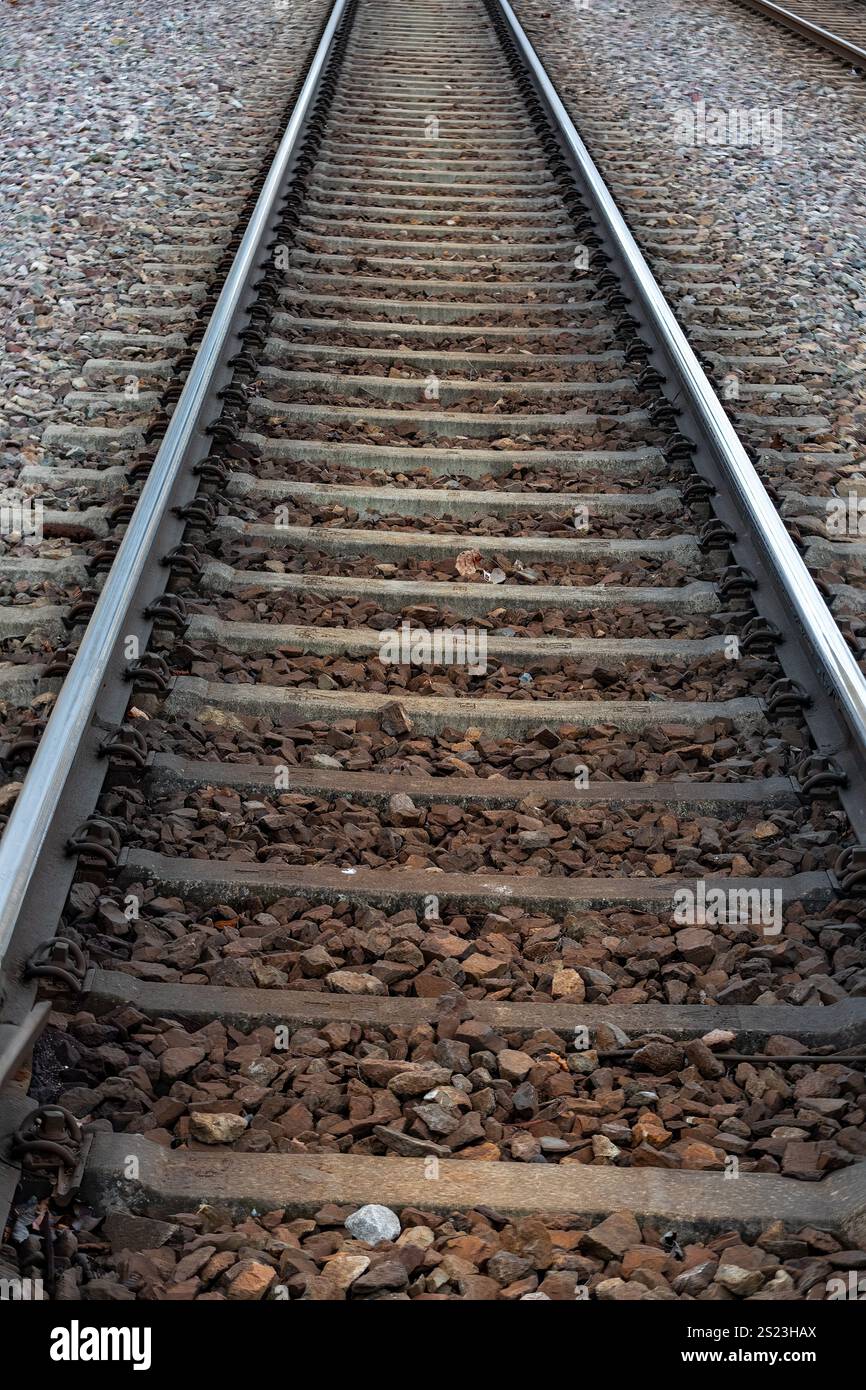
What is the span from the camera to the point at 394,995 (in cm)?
270

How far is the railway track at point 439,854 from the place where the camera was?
2.22 metres

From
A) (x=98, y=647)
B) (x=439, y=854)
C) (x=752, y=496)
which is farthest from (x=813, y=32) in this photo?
(x=439, y=854)

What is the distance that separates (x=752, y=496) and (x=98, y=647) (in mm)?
2034

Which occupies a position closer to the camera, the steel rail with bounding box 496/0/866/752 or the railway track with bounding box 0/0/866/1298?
the railway track with bounding box 0/0/866/1298

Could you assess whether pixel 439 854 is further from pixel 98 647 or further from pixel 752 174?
pixel 752 174

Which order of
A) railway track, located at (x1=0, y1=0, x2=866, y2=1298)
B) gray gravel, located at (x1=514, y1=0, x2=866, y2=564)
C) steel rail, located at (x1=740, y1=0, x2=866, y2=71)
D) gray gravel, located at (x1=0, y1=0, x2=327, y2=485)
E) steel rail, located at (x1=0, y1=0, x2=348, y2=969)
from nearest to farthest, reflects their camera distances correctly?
railway track, located at (x1=0, y1=0, x2=866, y2=1298) → steel rail, located at (x1=0, y1=0, x2=348, y2=969) → gray gravel, located at (x1=514, y1=0, x2=866, y2=564) → gray gravel, located at (x1=0, y1=0, x2=327, y2=485) → steel rail, located at (x1=740, y1=0, x2=866, y2=71)

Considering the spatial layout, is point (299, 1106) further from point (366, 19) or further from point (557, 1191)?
point (366, 19)

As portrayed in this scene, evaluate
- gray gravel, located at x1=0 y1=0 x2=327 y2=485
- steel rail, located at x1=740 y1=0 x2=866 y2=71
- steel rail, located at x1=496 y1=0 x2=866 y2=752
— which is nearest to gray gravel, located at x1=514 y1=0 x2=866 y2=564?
steel rail, located at x1=740 y1=0 x2=866 y2=71

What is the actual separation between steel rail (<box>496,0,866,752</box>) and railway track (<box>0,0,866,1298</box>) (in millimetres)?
17

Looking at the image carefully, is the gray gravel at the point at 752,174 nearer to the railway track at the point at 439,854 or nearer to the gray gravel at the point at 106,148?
the railway track at the point at 439,854

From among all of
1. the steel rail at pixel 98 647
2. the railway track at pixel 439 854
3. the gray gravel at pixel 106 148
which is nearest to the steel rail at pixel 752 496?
the railway track at pixel 439 854

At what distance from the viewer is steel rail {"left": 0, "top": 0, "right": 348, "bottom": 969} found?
2.61m

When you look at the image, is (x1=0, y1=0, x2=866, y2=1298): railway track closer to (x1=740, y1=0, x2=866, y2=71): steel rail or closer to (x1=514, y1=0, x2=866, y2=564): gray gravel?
(x1=514, y1=0, x2=866, y2=564): gray gravel
